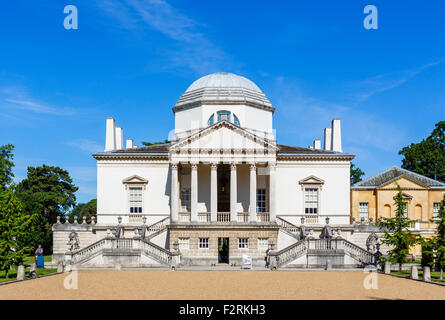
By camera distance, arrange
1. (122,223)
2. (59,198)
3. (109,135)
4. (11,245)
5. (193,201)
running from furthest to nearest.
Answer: (59,198) < (109,135) < (122,223) < (193,201) < (11,245)

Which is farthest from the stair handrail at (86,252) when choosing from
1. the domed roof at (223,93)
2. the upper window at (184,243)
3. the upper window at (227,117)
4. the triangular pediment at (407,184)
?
the triangular pediment at (407,184)

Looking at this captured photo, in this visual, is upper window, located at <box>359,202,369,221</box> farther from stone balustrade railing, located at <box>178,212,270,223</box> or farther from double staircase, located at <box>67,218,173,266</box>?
double staircase, located at <box>67,218,173,266</box>

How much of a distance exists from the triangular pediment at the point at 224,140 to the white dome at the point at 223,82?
319 inches

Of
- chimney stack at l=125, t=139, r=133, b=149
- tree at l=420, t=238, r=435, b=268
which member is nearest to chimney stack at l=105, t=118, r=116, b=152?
chimney stack at l=125, t=139, r=133, b=149

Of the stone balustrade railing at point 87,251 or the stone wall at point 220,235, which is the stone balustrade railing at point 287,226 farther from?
the stone balustrade railing at point 87,251

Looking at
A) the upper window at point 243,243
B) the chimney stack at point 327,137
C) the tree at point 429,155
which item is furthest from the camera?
the tree at point 429,155

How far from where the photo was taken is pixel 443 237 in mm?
25141

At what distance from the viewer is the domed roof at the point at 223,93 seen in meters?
40.6

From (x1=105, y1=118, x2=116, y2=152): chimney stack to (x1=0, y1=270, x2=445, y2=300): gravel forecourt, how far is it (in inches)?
789

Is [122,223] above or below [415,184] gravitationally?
below

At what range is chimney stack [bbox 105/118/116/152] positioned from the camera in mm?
42219
